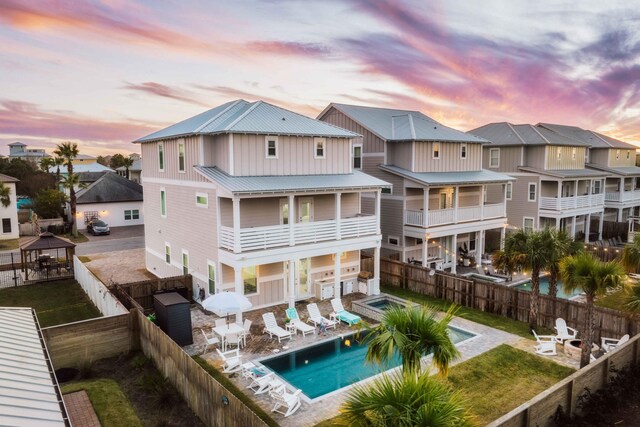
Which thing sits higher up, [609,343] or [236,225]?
[236,225]

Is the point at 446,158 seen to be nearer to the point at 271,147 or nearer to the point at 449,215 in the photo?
the point at 449,215

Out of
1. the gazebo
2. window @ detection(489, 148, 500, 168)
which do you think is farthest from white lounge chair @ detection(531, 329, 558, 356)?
the gazebo

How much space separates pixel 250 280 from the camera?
20031mm

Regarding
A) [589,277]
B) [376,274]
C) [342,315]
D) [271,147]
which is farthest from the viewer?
[376,274]

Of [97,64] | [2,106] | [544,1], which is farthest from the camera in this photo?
[2,106]

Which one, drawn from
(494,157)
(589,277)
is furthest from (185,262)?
(494,157)

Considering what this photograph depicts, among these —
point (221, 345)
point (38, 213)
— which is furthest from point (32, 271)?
point (38, 213)

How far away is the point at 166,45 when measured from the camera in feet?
89.7

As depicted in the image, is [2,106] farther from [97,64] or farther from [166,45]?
[166,45]

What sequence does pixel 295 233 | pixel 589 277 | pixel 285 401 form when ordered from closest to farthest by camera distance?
1. pixel 285 401
2. pixel 589 277
3. pixel 295 233

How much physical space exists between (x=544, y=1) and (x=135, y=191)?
4386 centimetres

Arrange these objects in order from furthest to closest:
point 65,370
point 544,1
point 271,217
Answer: point 544,1 < point 271,217 < point 65,370

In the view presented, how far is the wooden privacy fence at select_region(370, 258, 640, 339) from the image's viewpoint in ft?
51.0

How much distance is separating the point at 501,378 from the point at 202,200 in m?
14.4
